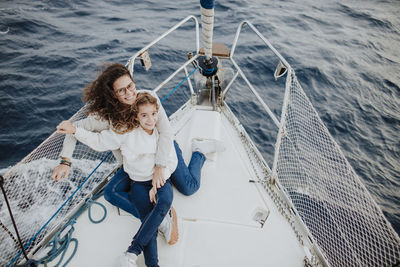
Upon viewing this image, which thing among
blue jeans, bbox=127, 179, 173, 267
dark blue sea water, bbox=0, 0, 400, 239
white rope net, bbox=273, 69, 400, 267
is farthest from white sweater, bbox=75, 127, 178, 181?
dark blue sea water, bbox=0, 0, 400, 239

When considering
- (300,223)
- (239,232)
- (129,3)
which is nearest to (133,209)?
(239,232)

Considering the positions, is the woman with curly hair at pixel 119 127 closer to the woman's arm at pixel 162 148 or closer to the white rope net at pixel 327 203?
the woman's arm at pixel 162 148

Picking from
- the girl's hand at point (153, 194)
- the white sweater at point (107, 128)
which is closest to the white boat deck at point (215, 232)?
the girl's hand at point (153, 194)

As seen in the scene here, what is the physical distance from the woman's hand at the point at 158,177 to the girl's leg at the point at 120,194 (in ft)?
1.12

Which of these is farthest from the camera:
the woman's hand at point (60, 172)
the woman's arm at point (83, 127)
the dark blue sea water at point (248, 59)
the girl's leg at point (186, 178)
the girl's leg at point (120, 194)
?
the dark blue sea water at point (248, 59)

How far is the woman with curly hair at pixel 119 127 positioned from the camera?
1.78 metres

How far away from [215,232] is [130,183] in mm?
938

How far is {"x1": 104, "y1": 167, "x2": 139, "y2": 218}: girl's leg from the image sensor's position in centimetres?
207

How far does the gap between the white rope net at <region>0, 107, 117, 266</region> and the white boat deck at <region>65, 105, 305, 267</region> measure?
418 millimetres

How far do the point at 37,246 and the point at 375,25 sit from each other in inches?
549

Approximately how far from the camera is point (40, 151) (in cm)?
178

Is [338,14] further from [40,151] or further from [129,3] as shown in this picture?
[40,151]

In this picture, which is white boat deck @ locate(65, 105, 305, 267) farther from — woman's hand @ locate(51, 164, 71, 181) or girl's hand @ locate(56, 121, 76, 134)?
girl's hand @ locate(56, 121, 76, 134)

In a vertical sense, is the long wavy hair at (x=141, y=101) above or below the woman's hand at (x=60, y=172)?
above
